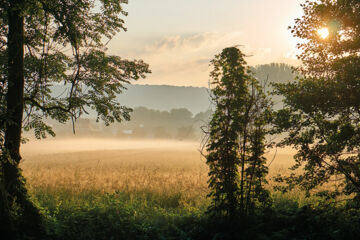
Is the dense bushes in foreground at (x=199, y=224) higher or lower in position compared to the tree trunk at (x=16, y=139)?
lower

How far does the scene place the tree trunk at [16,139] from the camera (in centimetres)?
655

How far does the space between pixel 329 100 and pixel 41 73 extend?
7689 mm

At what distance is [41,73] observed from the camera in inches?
265

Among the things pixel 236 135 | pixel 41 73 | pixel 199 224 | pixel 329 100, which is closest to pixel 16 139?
pixel 41 73

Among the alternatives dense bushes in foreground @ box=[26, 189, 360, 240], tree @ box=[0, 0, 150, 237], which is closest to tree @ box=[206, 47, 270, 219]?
dense bushes in foreground @ box=[26, 189, 360, 240]

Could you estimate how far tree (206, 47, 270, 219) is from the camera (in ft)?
21.4

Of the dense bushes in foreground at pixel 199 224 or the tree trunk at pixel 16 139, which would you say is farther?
the tree trunk at pixel 16 139

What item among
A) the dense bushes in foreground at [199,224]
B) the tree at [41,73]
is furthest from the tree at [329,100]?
the tree at [41,73]

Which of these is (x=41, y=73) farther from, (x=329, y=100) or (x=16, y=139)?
(x=329, y=100)

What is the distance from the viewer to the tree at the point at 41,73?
6.50 m

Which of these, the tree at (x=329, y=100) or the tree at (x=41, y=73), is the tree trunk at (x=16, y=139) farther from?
the tree at (x=329, y=100)

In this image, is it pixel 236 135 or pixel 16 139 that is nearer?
pixel 236 135

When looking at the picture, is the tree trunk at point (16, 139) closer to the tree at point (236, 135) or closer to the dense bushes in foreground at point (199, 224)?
the dense bushes in foreground at point (199, 224)

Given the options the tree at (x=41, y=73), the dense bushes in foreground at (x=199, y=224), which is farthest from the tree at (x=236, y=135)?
the tree at (x=41, y=73)
